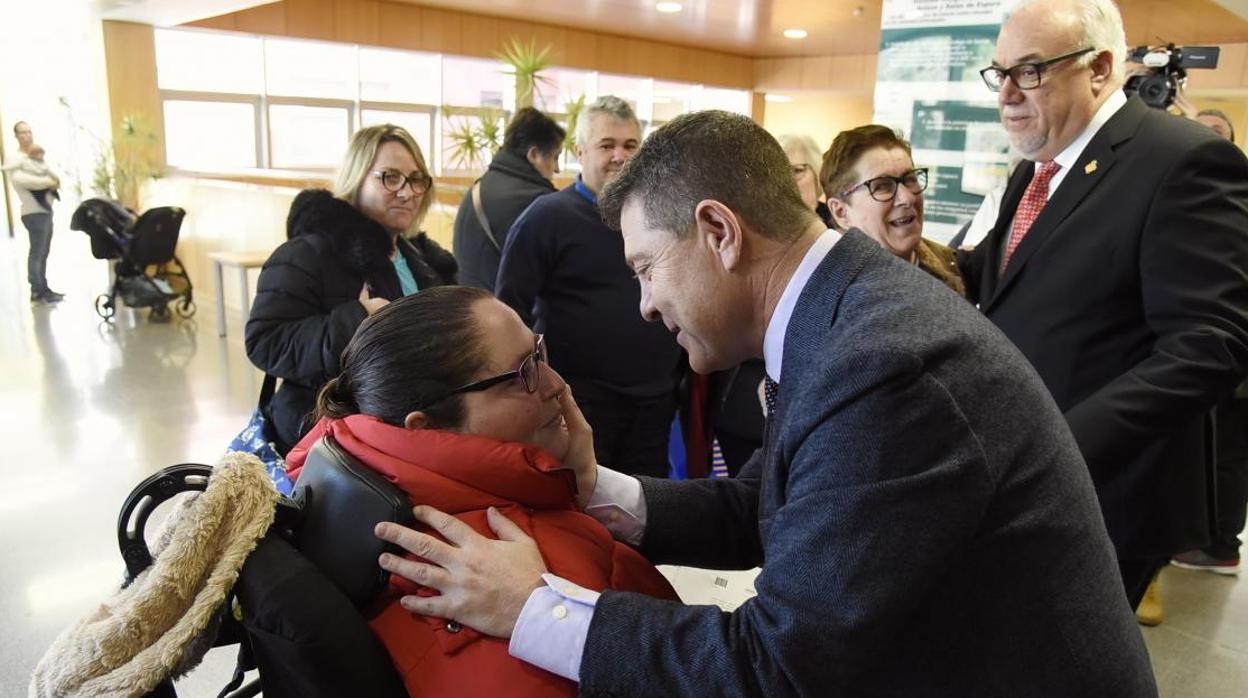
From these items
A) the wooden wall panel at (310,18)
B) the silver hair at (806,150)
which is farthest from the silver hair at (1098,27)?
the wooden wall panel at (310,18)

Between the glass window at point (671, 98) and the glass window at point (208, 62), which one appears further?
the glass window at point (671, 98)

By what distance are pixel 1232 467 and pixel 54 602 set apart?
12.8 feet

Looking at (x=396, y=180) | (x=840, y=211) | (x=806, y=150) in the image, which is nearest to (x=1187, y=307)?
(x=840, y=211)

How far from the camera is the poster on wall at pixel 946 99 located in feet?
10.9

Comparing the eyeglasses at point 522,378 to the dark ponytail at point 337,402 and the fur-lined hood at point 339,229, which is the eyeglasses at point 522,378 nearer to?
the dark ponytail at point 337,402

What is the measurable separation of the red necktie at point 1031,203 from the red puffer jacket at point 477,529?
1143 mm

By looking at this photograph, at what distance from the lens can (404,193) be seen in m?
2.54

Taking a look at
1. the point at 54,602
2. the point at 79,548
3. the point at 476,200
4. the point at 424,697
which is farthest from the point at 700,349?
the point at 79,548

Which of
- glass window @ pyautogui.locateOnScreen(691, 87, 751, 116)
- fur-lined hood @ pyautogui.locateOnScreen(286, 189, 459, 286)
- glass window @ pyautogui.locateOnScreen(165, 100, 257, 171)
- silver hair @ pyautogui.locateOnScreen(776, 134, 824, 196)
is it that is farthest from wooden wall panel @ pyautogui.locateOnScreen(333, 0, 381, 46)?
fur-lined hood @ pyautogui.locateOnScreen(286, 189, 459, 286)

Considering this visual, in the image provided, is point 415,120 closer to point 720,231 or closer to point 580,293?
point 580,293

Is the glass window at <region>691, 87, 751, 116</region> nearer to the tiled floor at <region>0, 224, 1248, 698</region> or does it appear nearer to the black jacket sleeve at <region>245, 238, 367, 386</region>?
the tiled floor at <region>0, 224, 1248, 698</region>

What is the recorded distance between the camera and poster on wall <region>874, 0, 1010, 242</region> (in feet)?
10.9

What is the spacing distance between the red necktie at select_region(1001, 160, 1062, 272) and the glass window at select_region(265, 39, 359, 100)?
11.2m

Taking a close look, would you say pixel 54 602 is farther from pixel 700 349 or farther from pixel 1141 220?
pixel 1141 220
